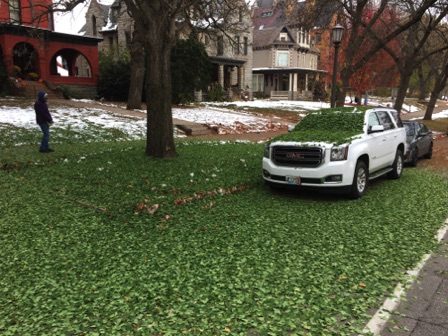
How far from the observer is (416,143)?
41.8ft

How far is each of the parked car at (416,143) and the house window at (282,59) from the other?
146ft

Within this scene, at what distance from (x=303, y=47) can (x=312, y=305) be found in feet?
193

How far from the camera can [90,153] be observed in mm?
11781

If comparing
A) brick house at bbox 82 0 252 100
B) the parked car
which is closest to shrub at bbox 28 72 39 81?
brick house at bbox 82 0 252 100

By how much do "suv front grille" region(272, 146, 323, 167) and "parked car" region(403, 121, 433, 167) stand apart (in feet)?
20.4

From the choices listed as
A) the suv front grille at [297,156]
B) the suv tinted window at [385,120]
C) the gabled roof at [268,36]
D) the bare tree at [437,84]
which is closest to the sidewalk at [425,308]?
the suv front grille at [297,156]

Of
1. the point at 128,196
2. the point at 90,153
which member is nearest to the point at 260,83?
the point at 90,153

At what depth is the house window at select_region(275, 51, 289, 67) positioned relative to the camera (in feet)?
185

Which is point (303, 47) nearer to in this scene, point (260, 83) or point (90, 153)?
point (260, 83)

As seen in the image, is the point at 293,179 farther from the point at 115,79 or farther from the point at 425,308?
the point at 115,79

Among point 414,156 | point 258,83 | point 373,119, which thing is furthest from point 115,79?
point 258,83

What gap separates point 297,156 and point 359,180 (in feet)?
4.86

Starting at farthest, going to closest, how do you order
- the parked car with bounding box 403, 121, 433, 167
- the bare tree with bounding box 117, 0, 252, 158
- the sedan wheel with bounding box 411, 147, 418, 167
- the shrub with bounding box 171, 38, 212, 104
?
the shrub with bounding box 171, 38, 212, 104, the sedan wheel with bounding box 411, 147, 418, 167, the parked car with bounding box 403, 121, 433, 167, the bare tree with bounding box 117, 0, 252, 158

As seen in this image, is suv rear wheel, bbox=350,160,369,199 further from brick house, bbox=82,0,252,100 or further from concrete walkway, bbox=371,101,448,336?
brick house, bbox=82,0,252,100
